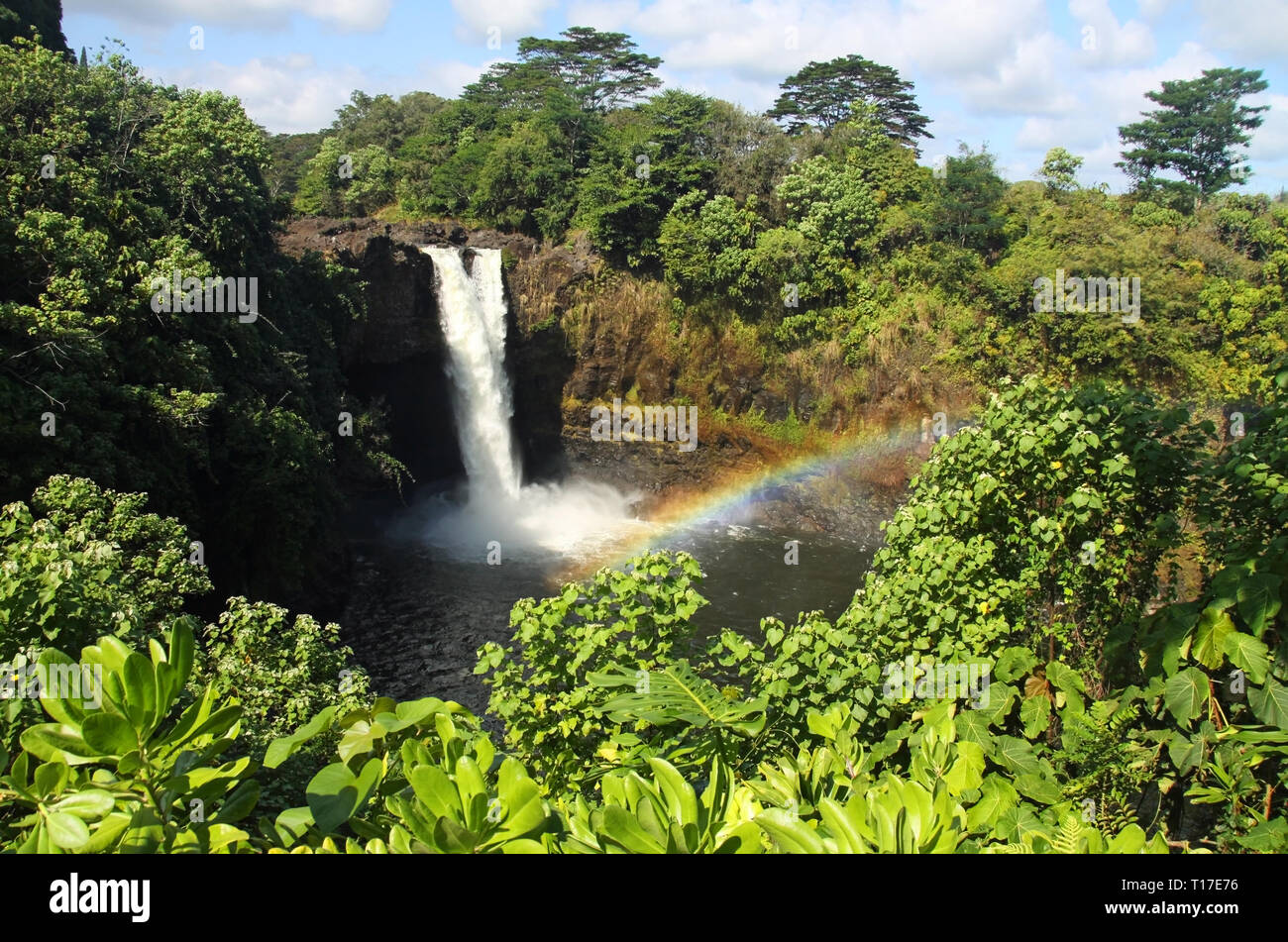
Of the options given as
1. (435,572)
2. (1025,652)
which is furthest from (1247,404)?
(1025,652)

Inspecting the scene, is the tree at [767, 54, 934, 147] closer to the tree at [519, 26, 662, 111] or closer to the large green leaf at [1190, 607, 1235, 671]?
the tree at [519, 26, 662, 111]

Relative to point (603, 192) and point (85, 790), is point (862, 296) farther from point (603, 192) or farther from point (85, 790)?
point (85, 790)

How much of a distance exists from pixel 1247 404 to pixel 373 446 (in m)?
29.0

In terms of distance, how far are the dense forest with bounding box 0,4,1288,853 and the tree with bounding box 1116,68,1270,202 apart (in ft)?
0.48

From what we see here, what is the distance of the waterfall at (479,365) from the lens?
3228 centimetres

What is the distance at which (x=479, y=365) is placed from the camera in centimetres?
3309

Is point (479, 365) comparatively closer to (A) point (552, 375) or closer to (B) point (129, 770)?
(A) point (552, 375)

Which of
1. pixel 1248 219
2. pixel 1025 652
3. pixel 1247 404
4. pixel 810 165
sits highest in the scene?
pixel 810 165
